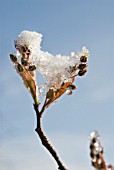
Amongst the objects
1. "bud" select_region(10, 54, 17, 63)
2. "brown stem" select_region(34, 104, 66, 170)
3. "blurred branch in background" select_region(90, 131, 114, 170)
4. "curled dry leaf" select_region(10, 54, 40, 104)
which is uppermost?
"bud" select_region(10, 54, 17, 63)

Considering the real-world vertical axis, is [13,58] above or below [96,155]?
above

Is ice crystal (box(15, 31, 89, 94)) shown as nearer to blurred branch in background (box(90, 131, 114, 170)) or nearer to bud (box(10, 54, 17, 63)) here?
bud (box(10, 54, 17, 63))

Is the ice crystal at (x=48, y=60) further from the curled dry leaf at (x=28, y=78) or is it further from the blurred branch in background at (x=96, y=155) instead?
the blurred branch in background at (x=96, y=155)

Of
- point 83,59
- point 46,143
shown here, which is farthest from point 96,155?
point 83,59

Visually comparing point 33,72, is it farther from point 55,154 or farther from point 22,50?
point 55,154

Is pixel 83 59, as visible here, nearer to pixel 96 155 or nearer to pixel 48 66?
pixel 48 66

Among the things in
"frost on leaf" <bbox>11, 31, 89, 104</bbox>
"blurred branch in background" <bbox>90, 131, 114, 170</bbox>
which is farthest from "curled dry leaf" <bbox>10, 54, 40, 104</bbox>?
"blurred branch in background" <bbox>90, 131, 114, 170</bbox>

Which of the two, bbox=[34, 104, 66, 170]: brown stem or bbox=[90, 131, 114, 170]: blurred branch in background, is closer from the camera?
bbox=[90, 131, 114, 170]: blurred branch in background

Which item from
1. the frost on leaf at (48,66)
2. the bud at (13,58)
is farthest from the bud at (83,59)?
the bud at (13,58)

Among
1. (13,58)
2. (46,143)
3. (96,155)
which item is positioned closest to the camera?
(96,155)
